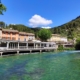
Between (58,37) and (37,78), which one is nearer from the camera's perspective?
(37,78)

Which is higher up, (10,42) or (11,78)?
(10,42)

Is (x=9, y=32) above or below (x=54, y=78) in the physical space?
above

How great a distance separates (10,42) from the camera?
58000 millimetres

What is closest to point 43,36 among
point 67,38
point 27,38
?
point 27,38

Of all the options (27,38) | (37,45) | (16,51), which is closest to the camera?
(16,51)

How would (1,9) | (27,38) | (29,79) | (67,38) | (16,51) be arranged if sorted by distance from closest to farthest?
(1,9) < (29,79) < (16,51) < (27,38) < (67,38)

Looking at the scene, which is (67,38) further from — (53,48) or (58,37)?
(53,48)

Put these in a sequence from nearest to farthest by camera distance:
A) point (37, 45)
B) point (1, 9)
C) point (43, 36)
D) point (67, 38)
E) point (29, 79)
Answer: point (1, 9) → point (29, 79) → point (37, 45) → point (43, 36) → point (67, 38)

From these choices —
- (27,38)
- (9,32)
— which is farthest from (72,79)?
(27,38)

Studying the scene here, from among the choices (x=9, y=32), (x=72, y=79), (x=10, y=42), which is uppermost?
(x=9, y=32)

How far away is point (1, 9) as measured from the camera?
49.5 ft

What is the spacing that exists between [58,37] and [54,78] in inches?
4565

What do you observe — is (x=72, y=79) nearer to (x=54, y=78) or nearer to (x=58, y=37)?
(x=54, y=78)

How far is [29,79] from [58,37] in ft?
383
